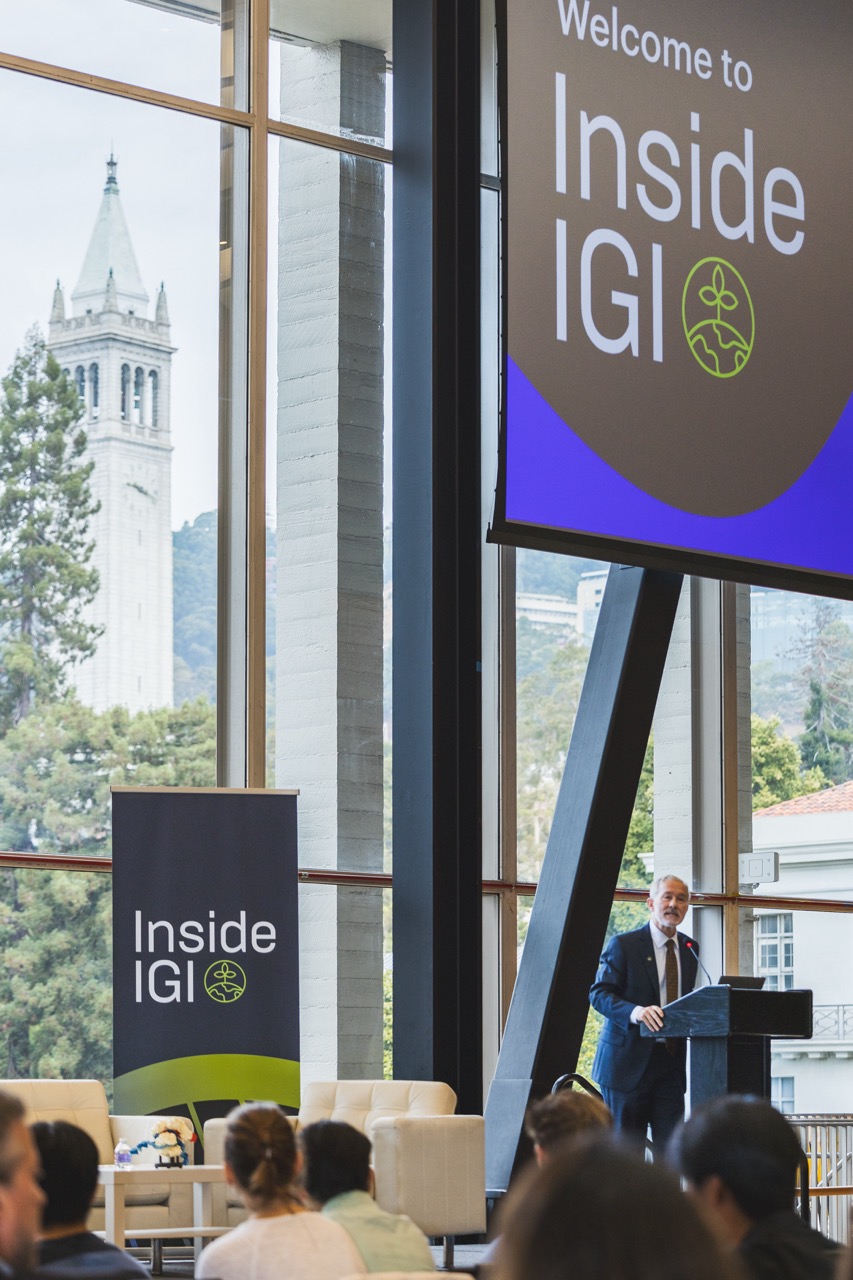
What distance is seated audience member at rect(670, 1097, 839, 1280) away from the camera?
2195mm

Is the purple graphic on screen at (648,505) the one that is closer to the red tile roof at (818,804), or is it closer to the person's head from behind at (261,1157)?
the red tile roof at (818,804)

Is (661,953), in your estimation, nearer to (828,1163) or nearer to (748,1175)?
(828,1163)

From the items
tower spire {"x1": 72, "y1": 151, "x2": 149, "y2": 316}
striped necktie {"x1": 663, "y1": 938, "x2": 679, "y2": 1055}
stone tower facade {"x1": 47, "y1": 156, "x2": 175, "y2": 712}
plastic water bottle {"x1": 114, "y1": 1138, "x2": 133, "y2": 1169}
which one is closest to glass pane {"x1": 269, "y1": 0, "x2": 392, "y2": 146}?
tower spire {"x1": 72, "y1": 151, "x2": 149, "y2": 316}

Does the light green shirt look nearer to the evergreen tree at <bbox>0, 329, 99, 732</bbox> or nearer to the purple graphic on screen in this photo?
the purple graphic on screen

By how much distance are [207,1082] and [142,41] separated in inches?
186

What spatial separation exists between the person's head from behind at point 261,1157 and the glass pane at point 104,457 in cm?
453

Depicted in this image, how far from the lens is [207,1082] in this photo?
6707mm

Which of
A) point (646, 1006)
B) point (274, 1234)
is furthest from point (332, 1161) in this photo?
point (646, 1006)

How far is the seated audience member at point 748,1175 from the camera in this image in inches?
86.4

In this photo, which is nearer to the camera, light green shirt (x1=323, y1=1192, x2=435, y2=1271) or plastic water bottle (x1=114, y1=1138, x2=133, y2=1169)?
light green shirt (x1=323, y1=1192, x2=435, y2=1271)

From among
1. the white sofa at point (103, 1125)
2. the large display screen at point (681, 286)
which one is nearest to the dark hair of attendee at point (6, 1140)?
the white sofa at point (103, 1125)

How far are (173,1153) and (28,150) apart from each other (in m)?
4.46

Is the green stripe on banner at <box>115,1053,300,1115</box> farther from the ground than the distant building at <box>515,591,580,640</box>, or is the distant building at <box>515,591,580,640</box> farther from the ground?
the distant building at <box>515,591,580,640</box>

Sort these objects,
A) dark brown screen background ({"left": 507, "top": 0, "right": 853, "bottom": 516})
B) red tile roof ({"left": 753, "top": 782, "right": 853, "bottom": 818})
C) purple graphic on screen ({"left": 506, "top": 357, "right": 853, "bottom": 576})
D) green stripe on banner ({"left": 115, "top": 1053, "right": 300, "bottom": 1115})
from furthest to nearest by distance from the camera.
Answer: red tile roof ({"left": 753, "top": 782, "right": 853, "bottom": 818}) → dark brown screen background ({"left": 507, "top": 0, "right": 853, "bottom": 516}) → purple graphic on screen ({"left": 506, "top": 357, "right": 853, "bottom": 576}) → green stripe on banner ({"left": 115, "top": 1053, "right": 300, "bottom": 1115})
